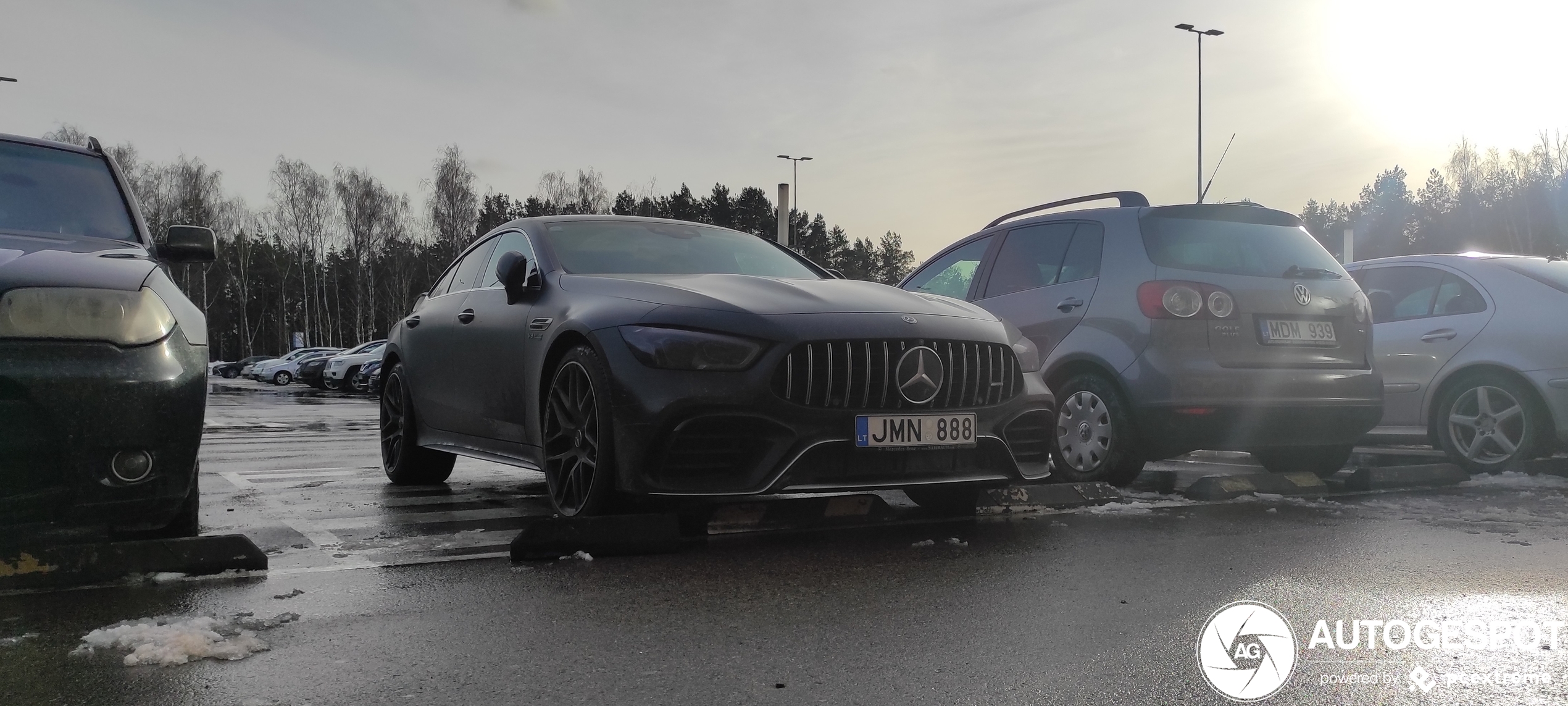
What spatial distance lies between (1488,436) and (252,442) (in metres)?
10.3

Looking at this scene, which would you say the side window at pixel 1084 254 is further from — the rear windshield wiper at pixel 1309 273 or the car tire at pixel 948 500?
the car tire at pixel 948 500

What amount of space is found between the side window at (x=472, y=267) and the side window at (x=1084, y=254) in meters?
3.31

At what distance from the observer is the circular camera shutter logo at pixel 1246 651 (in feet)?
9.81

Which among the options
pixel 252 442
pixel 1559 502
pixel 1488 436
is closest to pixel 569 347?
pixel 1559 502

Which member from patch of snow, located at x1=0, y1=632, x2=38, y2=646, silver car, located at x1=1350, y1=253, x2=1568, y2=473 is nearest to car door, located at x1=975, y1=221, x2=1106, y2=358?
silver car, located at x1=1350, y1=253, x2=1568, y2=473

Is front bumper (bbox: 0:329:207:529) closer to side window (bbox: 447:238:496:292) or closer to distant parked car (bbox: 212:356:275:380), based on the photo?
side window (bbox: 447:238:496:292)

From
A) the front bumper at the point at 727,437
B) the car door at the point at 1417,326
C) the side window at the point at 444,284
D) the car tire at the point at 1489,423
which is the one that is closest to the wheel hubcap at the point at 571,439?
the front bumper at the point at 727,437

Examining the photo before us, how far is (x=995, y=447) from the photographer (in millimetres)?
5137

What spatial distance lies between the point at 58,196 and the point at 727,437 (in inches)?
121

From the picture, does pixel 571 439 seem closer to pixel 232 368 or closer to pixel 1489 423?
pixel 1489 423

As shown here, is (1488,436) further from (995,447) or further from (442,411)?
(442,411)

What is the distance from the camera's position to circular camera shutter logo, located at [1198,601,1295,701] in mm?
2990

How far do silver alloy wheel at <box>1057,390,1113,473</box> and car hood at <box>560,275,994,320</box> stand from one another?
1500 mm

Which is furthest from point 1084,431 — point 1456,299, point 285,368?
point 285,368
